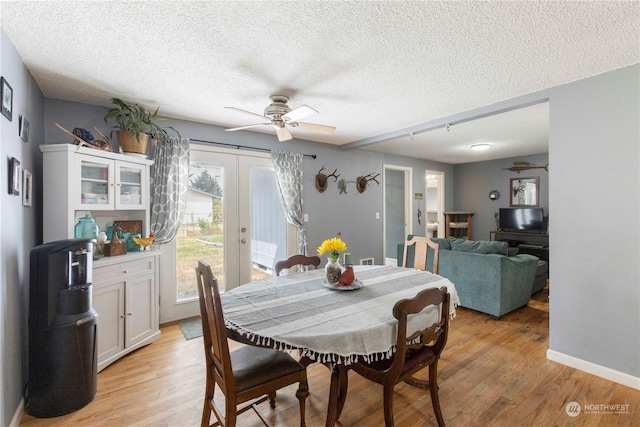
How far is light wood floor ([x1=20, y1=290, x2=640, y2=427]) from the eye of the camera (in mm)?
1897

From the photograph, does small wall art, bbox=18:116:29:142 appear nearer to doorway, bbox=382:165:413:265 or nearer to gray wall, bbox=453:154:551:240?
doorway, bbox=382:165:413:265

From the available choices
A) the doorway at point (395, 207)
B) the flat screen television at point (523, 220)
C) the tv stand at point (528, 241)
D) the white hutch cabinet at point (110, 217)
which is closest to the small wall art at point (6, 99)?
the white hutch cabinet at point (110, 217)

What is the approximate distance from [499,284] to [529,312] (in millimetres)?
770

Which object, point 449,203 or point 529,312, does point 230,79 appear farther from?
point 449,203

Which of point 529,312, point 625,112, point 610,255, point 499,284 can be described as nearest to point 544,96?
point 625,112

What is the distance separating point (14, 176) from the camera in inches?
71.4

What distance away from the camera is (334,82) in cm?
254

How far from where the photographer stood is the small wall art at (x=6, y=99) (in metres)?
1.68

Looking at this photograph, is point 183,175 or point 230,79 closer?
point 230,79

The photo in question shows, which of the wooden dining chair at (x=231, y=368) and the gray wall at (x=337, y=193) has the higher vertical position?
the gray wall at (x=337, y=193)

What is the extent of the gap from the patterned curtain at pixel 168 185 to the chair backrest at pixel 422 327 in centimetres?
280

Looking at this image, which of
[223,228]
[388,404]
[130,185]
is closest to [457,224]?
[223,228]

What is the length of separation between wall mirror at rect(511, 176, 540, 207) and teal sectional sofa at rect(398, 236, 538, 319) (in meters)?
2.85

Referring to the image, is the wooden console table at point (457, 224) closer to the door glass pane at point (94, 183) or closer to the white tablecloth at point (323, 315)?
the white tablecloth at point (323, 315)
